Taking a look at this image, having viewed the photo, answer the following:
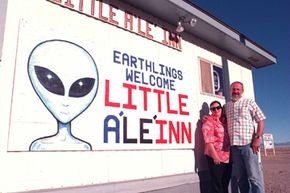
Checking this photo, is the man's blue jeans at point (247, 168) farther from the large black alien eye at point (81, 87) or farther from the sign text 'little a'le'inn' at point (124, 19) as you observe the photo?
the large black alien eye at point (81, 87)

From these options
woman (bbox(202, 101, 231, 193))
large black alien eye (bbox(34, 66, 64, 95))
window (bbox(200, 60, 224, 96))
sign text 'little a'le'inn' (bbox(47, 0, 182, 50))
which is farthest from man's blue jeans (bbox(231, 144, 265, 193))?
large black alien eye (bbox(34, 66, 64, 95))

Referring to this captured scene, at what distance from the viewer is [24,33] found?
307cm

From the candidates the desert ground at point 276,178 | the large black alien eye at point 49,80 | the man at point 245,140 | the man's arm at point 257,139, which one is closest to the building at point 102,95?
the large black alien eye at point 49,80

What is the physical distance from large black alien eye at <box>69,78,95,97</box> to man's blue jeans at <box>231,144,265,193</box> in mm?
2814

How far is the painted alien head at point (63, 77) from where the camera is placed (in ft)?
10.2

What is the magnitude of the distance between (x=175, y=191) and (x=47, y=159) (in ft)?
7.49

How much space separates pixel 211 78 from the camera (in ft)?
19.4

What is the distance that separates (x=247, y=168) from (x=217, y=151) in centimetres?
57

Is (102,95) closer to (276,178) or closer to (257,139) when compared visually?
(257,139)

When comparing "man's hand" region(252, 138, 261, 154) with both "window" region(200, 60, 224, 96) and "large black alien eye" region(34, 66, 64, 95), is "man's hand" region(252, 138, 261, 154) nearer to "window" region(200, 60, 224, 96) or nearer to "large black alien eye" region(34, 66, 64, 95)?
"window" region(200, 60, 224, 96)

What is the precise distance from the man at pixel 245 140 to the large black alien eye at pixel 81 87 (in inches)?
106

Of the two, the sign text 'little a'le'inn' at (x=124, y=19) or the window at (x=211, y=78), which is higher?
the sign text 'little a'le'inn' at (x=124, y=19)

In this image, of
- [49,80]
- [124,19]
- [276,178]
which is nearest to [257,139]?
[124,19]

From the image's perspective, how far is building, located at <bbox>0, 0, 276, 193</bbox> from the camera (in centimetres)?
293
